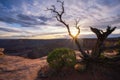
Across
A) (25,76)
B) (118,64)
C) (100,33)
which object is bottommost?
(25,76)

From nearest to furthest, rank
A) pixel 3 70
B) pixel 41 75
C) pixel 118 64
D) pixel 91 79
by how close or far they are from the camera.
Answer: pixel 91 79, pixel 118 64, pixel 41 75, pixel 3 70

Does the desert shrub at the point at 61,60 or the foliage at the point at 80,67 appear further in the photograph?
the desert shrub at the point at 61,60

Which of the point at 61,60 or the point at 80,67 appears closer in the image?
the point at 80,67

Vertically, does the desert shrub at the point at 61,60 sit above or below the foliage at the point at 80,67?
above

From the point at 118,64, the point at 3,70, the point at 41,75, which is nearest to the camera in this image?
the point at 118,64

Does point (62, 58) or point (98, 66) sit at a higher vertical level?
point (62, 58)

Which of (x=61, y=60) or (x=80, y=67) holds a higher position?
(x=61, y=60)

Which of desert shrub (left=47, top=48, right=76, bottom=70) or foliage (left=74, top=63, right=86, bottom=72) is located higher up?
desert shrub (left=47, top=48, right=76, bottom=70)

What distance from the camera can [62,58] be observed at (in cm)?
989

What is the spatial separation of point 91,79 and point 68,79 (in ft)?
4.25

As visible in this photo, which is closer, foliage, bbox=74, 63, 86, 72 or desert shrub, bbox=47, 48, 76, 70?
foliage, bbox=74, 63, 86, 72

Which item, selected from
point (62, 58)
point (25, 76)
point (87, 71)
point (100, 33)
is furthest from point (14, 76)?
point (100, 33)

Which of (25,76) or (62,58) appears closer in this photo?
(62,58)

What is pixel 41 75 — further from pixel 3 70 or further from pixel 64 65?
pixel 3 70
